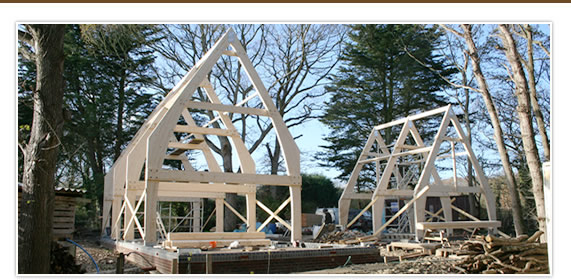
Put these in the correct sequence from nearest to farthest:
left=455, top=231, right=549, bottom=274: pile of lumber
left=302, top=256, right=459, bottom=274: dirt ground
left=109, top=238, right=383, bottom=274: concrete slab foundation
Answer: left=455, top=231, right=549, bottom=274: pile of lumber < left=109, top=238, right=383, bottom=274: concrete slab foundation < left=302, top=256, right=459, bottom=274: dirt ground

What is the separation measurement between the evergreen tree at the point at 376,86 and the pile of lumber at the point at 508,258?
1863 cm

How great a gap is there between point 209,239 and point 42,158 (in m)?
4.95

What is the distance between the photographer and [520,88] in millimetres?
9664

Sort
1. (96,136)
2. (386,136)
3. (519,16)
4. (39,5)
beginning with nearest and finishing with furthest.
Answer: (39,5), (519,16), (96,136), (386,136)

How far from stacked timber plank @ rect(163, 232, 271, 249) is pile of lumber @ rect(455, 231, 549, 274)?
Result: 486 cm

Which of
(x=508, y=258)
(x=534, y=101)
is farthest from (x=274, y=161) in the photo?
(x=508, y=258)

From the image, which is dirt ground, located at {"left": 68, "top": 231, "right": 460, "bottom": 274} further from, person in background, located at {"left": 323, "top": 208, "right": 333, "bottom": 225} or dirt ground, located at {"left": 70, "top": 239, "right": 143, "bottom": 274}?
person in background, located at {"left": 323, "top": 208, "right": 333, "bottom": 225}

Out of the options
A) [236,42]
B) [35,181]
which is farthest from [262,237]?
[35,181]

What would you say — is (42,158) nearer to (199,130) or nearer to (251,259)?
(251,259)

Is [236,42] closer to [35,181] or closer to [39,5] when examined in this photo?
[39,5]

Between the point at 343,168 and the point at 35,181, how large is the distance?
2328cm

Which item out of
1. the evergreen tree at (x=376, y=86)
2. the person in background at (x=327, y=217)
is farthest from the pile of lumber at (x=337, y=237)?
the evergreen tree at (x=376, y=86)

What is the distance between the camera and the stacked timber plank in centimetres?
1047

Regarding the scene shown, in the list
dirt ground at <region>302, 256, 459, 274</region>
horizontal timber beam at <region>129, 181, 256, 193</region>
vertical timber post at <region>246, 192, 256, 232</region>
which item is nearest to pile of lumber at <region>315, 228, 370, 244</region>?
vertical timber post at <region>246, 192, 256, 232</region>
